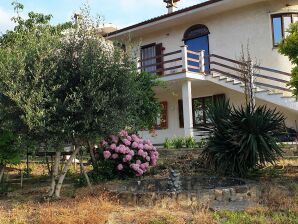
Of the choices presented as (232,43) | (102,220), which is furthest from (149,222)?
(232,43)

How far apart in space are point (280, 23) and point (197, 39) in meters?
4.32

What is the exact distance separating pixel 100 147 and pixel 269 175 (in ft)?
15.8

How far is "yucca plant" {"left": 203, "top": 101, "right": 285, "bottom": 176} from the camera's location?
34.5 feet

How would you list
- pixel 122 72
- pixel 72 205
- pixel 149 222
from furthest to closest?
1. pixel 122 72
2. pixel 72 205
3. pixel 149 222

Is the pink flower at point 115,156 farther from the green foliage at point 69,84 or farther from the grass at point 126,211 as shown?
the green foliage at point 69,84

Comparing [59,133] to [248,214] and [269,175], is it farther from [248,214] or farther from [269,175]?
[269,175]

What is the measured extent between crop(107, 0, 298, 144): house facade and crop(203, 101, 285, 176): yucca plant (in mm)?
5727

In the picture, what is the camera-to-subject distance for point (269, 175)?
37.0ft

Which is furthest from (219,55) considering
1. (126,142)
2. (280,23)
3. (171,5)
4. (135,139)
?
(126,142)

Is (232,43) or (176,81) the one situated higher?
(232,43)

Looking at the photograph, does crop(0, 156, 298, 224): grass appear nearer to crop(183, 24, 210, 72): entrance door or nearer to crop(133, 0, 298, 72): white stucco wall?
crop(133, 0, 298, 72): white stucco wall

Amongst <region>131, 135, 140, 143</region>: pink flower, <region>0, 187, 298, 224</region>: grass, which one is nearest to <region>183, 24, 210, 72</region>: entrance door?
<region>131, 135, 140, 143</region>: pink flower

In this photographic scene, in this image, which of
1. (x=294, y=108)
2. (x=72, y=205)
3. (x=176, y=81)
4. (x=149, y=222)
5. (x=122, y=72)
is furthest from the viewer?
(x=176, y=81)

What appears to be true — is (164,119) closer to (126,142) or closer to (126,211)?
(126,142)
